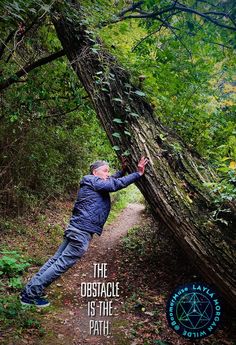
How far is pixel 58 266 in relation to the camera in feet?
13.8

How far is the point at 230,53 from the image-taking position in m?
7.30

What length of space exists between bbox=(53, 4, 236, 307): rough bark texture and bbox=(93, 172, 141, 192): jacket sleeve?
19 centimetres

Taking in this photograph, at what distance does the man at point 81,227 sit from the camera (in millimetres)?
4109

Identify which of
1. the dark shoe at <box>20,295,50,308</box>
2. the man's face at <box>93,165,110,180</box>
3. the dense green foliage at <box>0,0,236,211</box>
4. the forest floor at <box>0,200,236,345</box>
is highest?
the dense green foliage at <box>0,0,236,211</box>

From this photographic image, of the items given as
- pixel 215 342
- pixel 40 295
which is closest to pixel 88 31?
pixel 40 295

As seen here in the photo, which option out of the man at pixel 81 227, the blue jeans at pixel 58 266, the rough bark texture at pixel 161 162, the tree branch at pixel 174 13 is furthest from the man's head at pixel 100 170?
the tree branch at pixel 174 13

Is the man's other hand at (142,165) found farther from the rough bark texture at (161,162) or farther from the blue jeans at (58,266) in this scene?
the blue jeans at (58,266)

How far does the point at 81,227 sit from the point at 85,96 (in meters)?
4.13

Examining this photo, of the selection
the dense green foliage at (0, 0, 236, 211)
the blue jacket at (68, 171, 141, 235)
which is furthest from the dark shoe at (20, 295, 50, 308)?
the dense green foliage at (0, 0, 236, 211)

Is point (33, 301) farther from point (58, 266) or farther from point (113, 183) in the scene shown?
point (113, 183)

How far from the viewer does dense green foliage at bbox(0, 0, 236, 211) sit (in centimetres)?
521

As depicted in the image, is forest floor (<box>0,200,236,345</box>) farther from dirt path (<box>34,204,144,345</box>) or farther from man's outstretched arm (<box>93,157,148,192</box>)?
man's outstretched arm (<box>93,157,148,192</box>)

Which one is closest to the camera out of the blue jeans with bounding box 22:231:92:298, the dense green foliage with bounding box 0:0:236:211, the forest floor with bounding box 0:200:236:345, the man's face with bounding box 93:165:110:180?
the forest floor with bounding box 0:200:236:345

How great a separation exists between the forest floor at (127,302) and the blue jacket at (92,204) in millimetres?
1189
